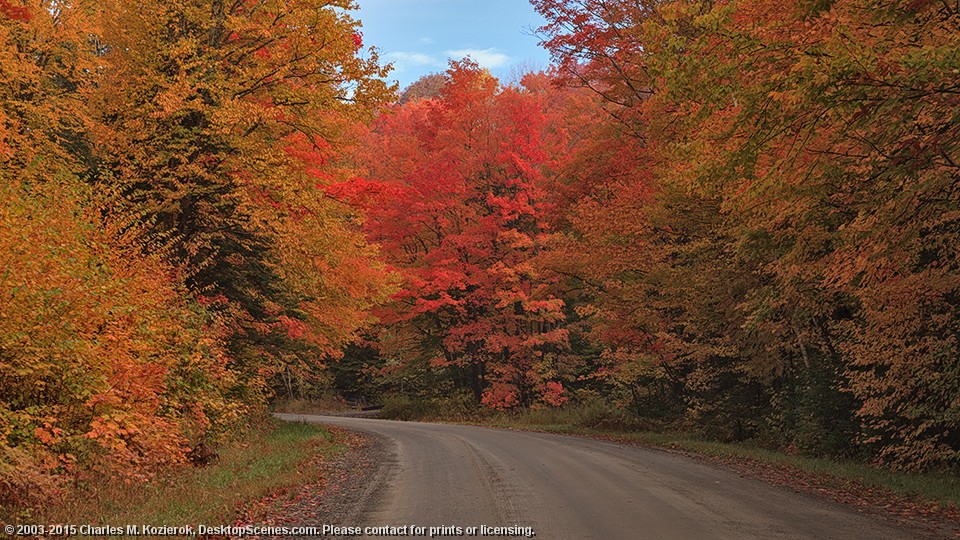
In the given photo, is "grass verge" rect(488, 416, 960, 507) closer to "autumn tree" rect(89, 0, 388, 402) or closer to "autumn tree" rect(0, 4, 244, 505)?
"autumn tree" rect(89, 0, 388, 402)

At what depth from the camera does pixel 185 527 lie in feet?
24.8

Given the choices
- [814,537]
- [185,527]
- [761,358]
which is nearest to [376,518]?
[185,527]

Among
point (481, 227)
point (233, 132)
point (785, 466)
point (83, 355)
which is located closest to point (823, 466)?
point (785, 466)

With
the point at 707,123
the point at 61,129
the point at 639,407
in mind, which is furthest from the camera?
the point at 639,407

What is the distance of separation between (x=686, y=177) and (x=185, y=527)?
7420 millimetres

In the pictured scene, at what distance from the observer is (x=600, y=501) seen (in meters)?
9.65

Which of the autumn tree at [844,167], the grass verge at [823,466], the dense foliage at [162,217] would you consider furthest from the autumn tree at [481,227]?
the autumn tree at [844,167]

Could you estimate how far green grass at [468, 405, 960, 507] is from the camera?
36.1 ft

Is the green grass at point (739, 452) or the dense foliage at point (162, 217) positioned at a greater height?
the dense foliage at point (162, 217)

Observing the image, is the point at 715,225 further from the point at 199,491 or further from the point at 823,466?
the point at 199,491

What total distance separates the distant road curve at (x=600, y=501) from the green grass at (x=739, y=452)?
180cm

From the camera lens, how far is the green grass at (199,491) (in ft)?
25.3

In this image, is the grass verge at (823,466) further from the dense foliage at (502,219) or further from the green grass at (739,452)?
the dense foliage at (502,219)

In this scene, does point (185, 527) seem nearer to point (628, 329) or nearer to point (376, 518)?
point (376, 518)
